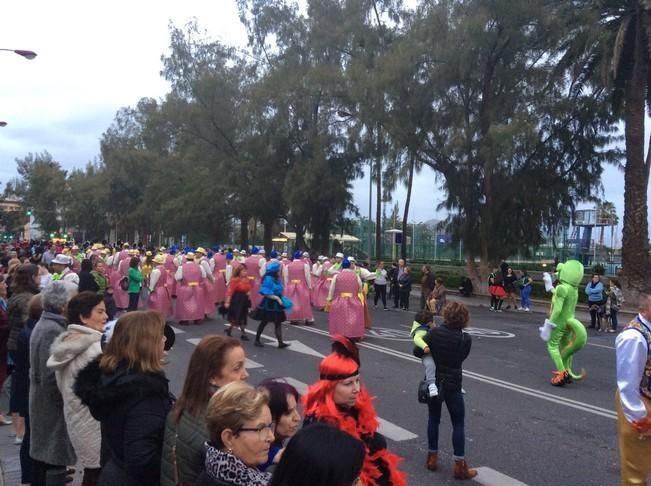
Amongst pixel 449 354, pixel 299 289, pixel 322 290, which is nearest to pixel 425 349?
pixel 449 354

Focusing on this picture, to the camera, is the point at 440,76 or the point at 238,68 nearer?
the point at 440,76

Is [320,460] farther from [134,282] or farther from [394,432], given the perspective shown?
[134,282]

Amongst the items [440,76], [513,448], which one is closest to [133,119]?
[440,76]

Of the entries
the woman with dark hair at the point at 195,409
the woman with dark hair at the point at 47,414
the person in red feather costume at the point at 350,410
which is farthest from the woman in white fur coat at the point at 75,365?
the person in red feather costume at the point at 350,410

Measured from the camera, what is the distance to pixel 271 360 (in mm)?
10398

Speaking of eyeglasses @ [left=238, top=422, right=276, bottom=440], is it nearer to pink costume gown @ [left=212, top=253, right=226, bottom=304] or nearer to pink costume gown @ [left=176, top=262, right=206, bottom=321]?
pink costume gown @ [left=176, top=262, right=206, bottom=321]

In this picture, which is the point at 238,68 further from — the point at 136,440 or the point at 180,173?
the point at 136,440

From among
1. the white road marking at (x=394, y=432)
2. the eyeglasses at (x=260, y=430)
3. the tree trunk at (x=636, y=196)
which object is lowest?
the white road marking at (x=394, y=432)

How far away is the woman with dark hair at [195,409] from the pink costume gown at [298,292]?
12.5 meters

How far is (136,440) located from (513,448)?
4.41 m

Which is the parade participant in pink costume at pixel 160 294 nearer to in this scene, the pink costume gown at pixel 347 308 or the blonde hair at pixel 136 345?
the pink costume gown at pixel 347 308

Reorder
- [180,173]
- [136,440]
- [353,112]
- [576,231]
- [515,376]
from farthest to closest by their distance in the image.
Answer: [180,173]
[353,112]
[576,231]
[515,376]
[136,440]

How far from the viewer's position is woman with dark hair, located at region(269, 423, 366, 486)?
5.74ft

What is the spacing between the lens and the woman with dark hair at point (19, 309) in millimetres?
5617
